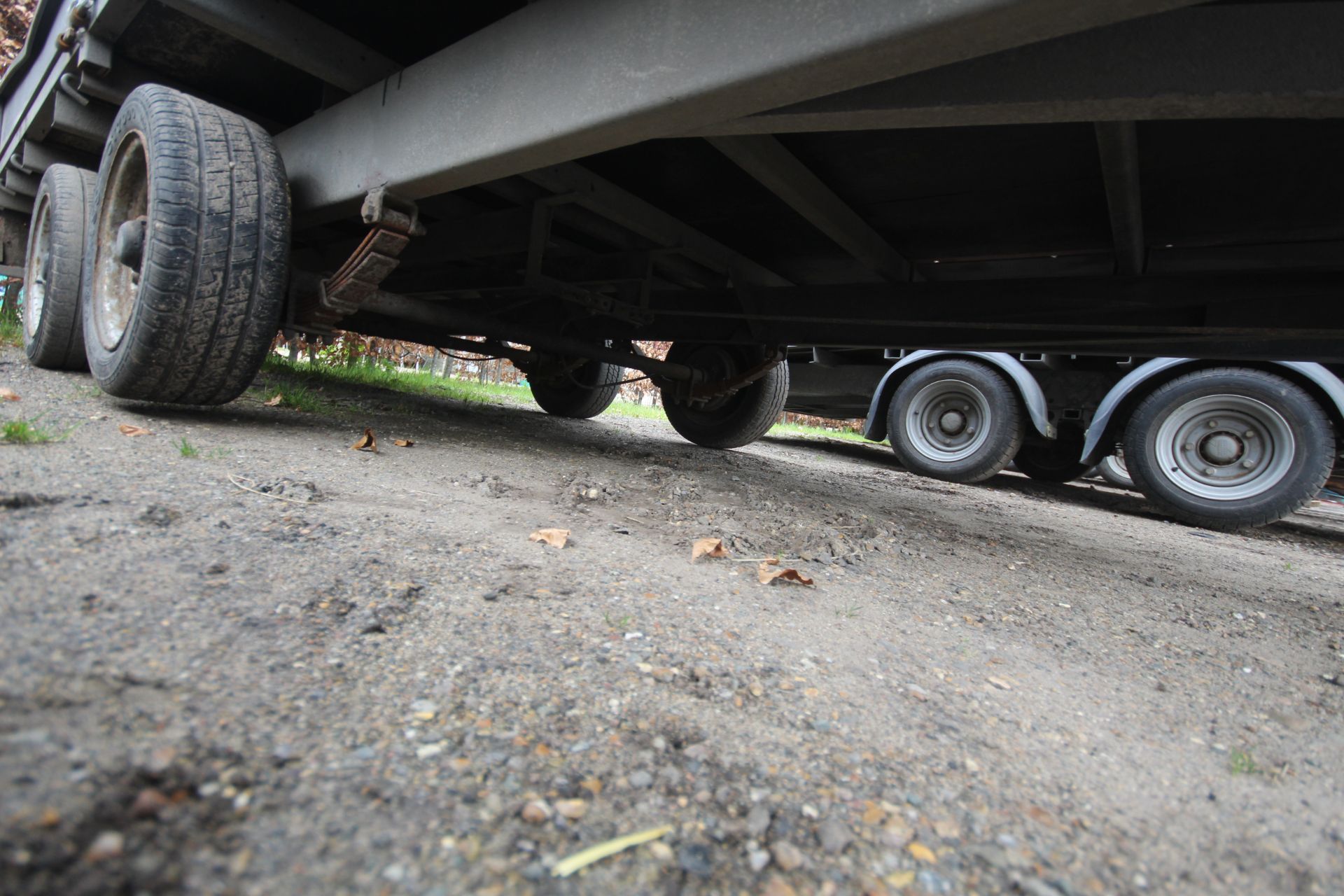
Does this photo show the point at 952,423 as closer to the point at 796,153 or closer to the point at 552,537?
the point at 796,153

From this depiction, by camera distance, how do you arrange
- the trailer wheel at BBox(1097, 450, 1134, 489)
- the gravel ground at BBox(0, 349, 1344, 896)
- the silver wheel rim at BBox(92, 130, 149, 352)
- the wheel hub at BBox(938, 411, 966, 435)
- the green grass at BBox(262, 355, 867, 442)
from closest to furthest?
the gravel ground at BBox(0, 349, 1344, 896) → the silver wheel rim at BBox(92, 130, 149, 352) → the green grass at BBox(262, 355, 867, 442) → the wheel hub at BBox(938, 411, 966, 435) → the trailer wheel at BBox(1097, 450, 1134, 489)

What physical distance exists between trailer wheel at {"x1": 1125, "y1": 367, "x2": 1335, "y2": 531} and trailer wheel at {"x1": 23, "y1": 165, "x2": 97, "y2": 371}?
582 centimetres

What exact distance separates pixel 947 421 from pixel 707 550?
4051 millimetres

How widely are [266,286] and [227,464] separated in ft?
2.21

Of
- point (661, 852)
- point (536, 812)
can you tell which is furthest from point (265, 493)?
point (661, 852)

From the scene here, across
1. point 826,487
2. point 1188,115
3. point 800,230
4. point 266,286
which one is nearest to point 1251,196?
point 1188,115

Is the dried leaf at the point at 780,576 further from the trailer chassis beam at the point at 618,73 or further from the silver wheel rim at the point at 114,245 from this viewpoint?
the silver wheel rim at the point at 114,245

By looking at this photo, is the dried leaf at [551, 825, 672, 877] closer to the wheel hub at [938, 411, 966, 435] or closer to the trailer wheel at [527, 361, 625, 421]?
the trailer wheel at [527, 361, 625, 421]

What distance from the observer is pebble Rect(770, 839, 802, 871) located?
0.71m

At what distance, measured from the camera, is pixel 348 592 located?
1.18 metres

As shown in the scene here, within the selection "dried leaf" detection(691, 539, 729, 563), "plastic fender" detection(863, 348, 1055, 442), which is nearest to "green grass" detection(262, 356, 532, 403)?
"dried leaf" detection(691, 539, 729, 563)

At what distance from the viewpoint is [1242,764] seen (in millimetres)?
1050

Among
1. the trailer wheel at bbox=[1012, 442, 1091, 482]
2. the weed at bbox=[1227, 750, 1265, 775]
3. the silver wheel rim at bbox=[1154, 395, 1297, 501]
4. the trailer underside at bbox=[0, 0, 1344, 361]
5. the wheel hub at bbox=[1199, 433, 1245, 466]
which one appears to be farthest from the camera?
the trailer wheel at bbox=[1012, 442, 1091, 482]

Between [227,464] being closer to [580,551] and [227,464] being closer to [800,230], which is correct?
[580,551]
